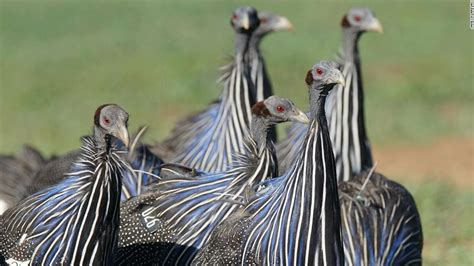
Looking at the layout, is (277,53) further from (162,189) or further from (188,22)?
(162,189)

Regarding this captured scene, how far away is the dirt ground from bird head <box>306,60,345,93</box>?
567 centimetres

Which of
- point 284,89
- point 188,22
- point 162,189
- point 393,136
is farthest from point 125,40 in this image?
point 162,189

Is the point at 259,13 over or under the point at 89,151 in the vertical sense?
over

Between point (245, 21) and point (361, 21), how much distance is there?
788 mm

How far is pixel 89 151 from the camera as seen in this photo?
6648 millimetres

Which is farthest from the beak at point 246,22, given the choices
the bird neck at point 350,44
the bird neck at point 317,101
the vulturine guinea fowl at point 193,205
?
the bird neck at point 317,101

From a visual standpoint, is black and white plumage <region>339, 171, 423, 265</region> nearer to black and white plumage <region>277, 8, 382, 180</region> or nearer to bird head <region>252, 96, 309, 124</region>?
black and white plumage <region>277, 8, 382, 180</region>

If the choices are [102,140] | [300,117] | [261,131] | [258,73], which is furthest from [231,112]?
[102,140]

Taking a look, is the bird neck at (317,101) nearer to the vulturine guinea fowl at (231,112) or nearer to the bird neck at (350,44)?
the vulturine guinea fowl at (231,112)

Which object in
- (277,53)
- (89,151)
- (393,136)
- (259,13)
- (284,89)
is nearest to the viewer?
(89,151)

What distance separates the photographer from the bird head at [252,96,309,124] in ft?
22.5

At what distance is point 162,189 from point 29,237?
3.13ft

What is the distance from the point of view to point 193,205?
7086 mm

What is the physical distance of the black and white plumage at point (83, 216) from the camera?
643 cm
